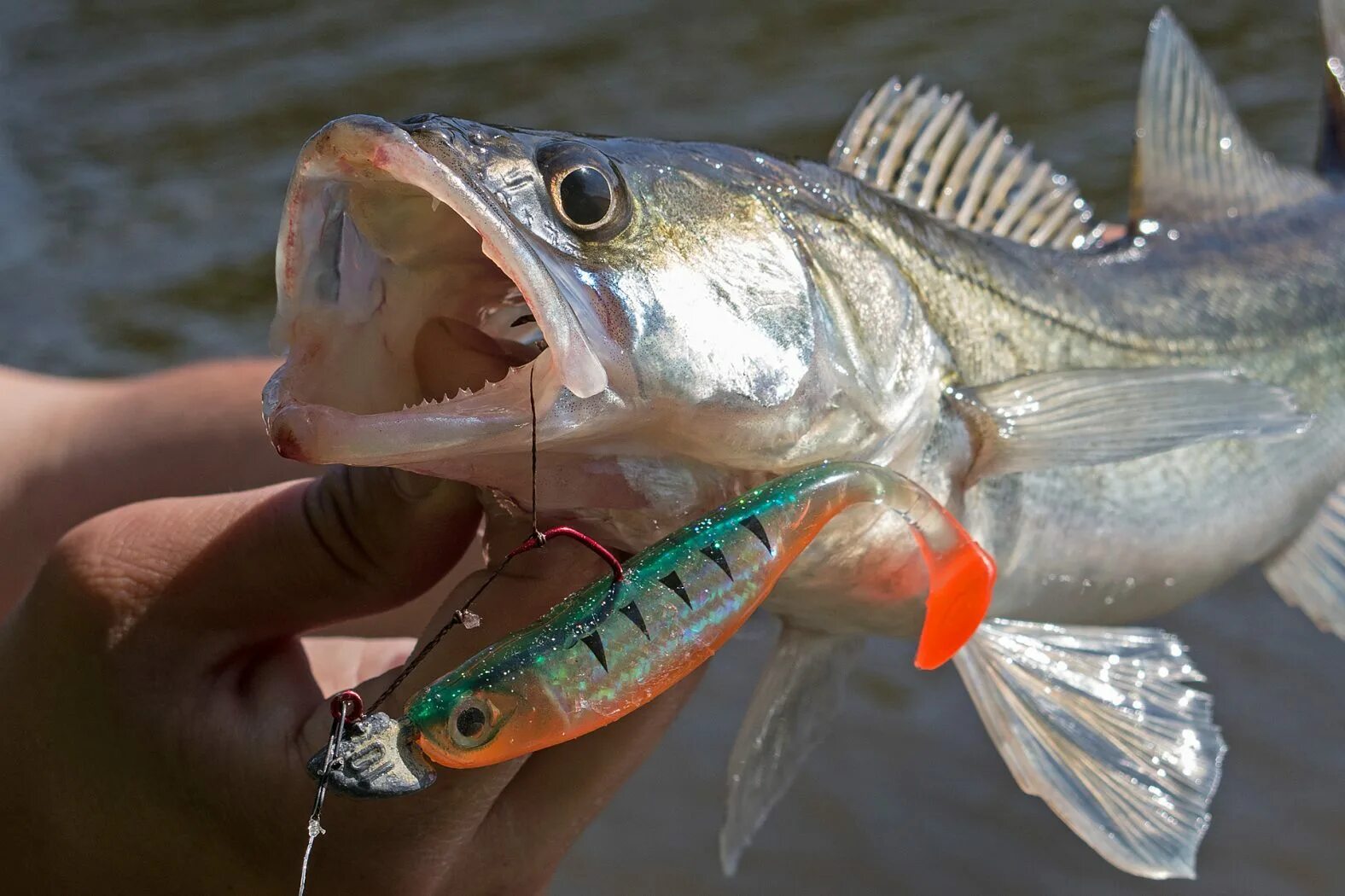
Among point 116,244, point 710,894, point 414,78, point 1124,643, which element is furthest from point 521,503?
point 414,78

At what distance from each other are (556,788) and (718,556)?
0.63 metres

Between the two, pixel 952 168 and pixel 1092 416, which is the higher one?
pixel 952 168

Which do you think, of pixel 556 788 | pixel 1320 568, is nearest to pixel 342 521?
pixel 556 788

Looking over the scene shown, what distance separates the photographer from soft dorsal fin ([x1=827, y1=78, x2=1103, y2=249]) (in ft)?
7.69

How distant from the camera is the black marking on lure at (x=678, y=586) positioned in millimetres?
1259

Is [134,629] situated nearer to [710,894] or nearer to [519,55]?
[710,894]

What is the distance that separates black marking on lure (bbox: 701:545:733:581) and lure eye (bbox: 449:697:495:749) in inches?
10.5

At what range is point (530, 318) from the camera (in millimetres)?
1661

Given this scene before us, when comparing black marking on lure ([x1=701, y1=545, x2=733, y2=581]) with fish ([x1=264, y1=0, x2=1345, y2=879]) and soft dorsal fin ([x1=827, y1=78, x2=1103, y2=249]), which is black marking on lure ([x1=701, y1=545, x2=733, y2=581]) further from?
soft dorsal fin ([x1=827, y1=78, x2=1103, y2=249])

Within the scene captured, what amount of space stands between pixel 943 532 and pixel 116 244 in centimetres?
598

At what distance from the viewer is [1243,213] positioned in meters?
2.83

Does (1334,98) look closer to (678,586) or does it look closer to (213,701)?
(678,586)

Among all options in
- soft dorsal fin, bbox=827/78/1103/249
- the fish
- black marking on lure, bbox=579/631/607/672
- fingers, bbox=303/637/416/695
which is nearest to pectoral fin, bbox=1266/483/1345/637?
the fish

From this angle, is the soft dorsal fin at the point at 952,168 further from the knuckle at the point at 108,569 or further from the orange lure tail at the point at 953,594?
the knuckle at the point at 108,569
